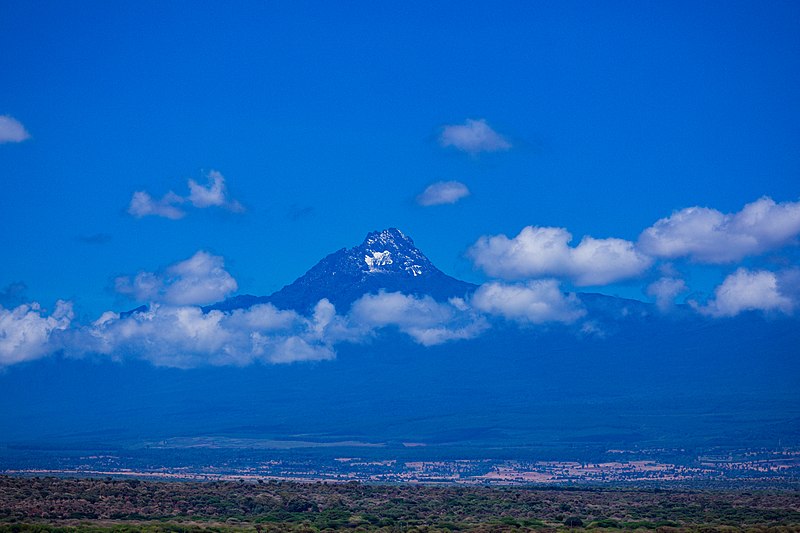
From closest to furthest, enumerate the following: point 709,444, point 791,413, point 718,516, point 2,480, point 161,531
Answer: point 161,531
point 718,516
point 2,480
point 709,444
point 791,413

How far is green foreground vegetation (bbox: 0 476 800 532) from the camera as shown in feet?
154

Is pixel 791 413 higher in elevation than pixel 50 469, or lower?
higher

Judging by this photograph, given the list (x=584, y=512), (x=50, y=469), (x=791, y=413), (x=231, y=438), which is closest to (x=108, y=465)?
(x=50, y=469)

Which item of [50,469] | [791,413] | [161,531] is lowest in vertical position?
[161,531]

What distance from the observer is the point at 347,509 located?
55375 mm

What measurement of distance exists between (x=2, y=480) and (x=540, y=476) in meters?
87.2

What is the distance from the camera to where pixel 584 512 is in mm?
56594

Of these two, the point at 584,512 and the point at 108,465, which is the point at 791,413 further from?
the point at 584,512

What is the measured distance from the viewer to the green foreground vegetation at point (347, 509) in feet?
154

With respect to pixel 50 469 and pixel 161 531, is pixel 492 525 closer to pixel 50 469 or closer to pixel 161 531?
pixel 161 531

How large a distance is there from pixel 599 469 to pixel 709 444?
1284 inches

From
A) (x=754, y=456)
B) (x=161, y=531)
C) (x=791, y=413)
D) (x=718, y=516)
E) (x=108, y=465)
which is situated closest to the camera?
(x=161, y=531)

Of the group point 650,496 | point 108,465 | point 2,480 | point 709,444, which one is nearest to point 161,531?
point 2,480

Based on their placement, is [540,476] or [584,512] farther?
[540,476]
